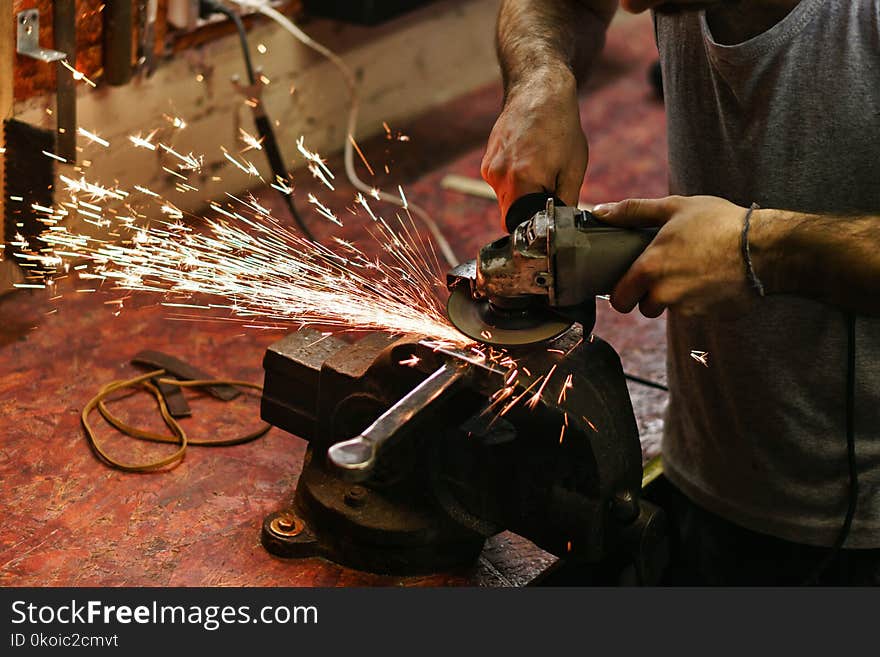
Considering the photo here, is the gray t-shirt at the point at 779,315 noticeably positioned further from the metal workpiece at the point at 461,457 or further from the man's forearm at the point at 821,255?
the metal workpiece at the point at 461,457

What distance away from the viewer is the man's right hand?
5.82 feet

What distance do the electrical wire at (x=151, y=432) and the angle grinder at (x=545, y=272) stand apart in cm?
52

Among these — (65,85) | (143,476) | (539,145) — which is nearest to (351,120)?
(65,85)

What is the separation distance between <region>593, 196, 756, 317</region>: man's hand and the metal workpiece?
136mm

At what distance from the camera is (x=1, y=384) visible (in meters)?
1.89

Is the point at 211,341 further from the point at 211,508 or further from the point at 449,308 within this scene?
the point at 449,308

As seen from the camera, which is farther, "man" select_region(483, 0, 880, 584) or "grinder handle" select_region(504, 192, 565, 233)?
"grinder handle" select_region(504, 192, 565, 233)

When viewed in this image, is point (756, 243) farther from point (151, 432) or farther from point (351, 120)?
point (351, 120)

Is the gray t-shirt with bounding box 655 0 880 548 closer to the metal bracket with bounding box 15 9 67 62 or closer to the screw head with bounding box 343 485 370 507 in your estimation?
the screw head with bounding box 343 485 370 507

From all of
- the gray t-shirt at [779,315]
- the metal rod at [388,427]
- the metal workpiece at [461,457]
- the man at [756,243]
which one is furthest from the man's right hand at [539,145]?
the metal rod at [388,427]

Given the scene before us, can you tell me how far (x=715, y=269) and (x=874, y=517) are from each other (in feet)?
2.31

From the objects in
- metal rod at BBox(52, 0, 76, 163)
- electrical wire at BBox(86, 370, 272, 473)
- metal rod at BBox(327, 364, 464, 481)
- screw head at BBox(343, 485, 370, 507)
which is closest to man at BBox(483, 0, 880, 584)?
metal rod at BBox(327, 364, 464, 481)

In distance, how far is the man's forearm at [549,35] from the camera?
1.95m
